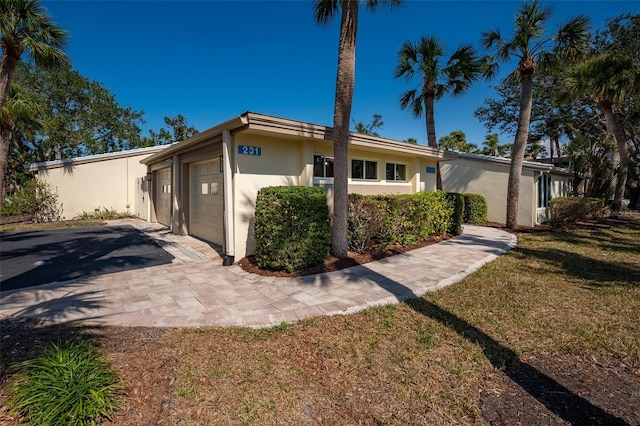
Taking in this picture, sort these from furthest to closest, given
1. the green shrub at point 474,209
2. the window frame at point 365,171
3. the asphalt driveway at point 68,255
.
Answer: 1. the green shrub at point 474,209
2. the window frame at point 365,171
3. the asphalt driveway at point 68,255

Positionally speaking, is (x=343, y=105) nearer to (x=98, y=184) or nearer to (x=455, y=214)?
(x=455, y=214)

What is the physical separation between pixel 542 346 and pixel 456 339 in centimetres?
92

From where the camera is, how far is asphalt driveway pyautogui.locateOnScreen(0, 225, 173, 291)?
5492 millimetres

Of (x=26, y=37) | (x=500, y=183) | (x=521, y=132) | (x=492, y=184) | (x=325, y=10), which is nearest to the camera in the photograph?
(x=325, y=10)

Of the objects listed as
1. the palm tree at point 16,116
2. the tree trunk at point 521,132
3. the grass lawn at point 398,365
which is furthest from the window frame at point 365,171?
the palm tree at point 16,116

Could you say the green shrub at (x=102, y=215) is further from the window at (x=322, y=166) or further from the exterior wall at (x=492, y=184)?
the exterior wall at (x=492, y=184)

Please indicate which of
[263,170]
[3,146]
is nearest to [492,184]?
[263,170]

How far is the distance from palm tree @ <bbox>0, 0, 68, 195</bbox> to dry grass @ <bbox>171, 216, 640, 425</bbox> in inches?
397

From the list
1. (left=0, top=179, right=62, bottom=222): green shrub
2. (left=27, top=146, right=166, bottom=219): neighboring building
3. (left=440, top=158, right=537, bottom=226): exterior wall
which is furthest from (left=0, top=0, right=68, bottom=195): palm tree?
(left=440, top=158, right=537, bottom=226): exterior wall

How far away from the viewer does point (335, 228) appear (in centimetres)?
650

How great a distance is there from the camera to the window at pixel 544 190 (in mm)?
13553

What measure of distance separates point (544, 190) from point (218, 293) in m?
16.0

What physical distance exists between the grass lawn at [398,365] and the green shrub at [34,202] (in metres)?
14.6

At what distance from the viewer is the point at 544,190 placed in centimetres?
1396
